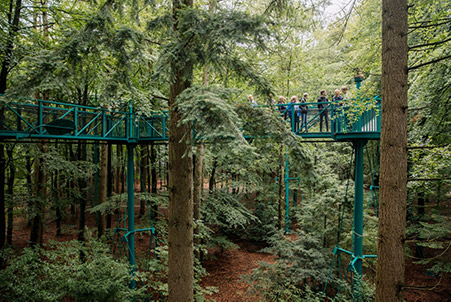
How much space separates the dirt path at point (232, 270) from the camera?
29.4 feet

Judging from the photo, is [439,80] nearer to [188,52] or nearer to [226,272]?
[188,52]

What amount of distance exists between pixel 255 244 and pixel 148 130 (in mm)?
9039

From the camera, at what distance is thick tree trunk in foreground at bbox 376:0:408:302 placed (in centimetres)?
313

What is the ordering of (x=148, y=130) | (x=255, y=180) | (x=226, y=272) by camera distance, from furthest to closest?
(x=255, y=180) → (x=226, y=272) → (x=148, y=130)

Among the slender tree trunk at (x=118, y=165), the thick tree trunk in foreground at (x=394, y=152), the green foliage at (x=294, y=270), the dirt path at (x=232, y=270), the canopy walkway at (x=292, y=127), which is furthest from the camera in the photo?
the slender tree trunk at (x=118, y=165)

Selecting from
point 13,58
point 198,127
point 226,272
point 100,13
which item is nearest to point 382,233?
point 198,127

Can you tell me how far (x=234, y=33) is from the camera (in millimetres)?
3143

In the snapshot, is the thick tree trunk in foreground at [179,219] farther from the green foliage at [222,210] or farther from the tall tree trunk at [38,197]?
the tall tree trunk at [38,197]

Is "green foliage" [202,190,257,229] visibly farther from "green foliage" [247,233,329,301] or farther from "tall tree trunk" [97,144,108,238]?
"tall tree trunk" [97,144,108,238]

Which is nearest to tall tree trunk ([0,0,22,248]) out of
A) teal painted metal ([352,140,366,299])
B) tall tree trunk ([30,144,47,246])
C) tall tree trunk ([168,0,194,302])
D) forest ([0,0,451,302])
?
forest ([0,0,451,302])

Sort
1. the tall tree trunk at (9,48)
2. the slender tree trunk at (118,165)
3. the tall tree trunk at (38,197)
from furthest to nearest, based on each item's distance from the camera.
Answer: the slender tree trunk at (118,165)
the tall tree trunk at (38,197)
the tall tree trunk at (9,48)

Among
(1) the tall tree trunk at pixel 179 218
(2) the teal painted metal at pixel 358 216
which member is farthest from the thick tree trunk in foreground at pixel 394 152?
(2) the teal painted metal at pixel 358 216

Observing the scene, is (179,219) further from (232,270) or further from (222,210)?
(232,270)

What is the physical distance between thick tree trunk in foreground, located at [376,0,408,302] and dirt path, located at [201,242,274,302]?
17.7 ft
